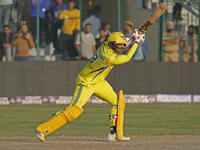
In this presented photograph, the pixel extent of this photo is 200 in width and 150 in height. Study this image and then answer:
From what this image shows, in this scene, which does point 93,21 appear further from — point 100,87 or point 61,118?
point 61,118

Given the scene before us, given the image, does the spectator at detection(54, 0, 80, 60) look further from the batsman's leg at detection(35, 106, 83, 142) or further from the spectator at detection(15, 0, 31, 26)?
the batsman's leg at detection(35, 106, 83, 142)

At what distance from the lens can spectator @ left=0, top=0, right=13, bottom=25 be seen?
20.2 m

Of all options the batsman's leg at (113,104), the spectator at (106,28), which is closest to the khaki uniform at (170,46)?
the spectator at (106,28)

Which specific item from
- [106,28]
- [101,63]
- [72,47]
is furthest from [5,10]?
[101,63]

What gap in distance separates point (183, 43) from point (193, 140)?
11.4m

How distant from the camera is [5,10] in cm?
2019

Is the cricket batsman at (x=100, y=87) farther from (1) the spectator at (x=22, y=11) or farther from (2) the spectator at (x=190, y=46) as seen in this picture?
(2) the spectator at (x=190, y=46)

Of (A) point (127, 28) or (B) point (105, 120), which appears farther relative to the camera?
(A) point (127, 28)

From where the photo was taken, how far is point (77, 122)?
1491 cm

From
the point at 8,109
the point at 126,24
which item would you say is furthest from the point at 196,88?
the point at 8,109

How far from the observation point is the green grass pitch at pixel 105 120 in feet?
41.9

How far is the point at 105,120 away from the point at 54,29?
6.21 m

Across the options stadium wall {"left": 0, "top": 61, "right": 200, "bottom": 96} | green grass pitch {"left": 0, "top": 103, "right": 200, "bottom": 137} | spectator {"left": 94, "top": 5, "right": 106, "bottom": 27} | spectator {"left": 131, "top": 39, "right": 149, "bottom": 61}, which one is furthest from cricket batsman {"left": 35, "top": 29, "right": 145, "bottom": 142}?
spectator {"left": 131, "top": 39, "right": 149, "bottom": 61}

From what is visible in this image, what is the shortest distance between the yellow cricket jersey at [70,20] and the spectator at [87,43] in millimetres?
333
